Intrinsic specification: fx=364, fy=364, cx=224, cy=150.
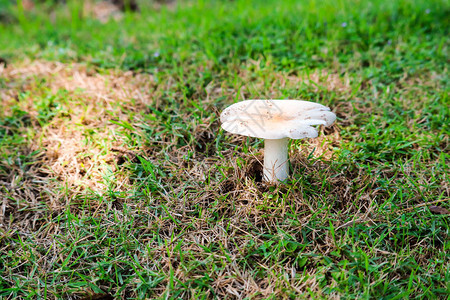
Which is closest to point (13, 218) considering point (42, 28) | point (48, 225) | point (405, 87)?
point (48, 225)

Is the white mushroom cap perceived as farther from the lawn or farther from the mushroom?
the lawn

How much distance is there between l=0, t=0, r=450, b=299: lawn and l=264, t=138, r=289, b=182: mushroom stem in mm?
64

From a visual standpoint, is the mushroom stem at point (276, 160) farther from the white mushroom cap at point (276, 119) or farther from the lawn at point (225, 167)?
the white mushroom cap at point (276, 119)

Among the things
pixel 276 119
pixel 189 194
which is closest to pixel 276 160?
pixel 276 119

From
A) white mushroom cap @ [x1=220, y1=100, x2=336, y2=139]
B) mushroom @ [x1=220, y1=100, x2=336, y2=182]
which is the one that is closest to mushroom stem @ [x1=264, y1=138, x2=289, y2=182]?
mushroom @ [x1=220, y1=100, x2=336, y2=182]

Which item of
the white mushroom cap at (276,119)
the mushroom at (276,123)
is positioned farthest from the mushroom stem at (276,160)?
the white mushroom cap at (276,119)

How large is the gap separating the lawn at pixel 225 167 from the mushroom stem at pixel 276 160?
0.21ft

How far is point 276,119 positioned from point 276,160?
0.96 ft

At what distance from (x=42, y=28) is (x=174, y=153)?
157 inches

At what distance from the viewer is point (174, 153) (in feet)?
9.04

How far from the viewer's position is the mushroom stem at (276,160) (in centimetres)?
Result: 225

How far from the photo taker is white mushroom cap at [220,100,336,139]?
194 cm

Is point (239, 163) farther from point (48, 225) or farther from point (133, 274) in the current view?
point (48, 225)

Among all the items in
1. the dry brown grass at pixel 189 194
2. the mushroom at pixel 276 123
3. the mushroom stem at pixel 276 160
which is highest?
the mushroom at pixel 276 123
